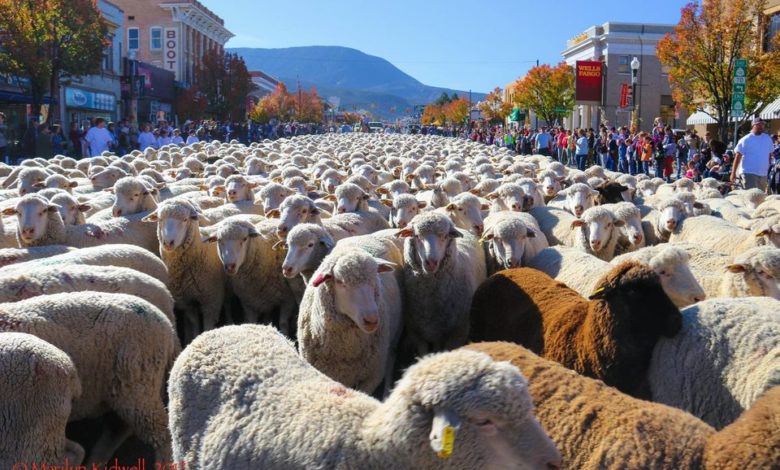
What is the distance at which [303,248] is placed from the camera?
238 inches

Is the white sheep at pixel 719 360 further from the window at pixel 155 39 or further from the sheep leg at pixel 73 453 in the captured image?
the window at pixel 155 39

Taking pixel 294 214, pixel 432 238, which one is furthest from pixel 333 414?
pixel 294 214

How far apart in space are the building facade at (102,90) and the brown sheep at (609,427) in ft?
122

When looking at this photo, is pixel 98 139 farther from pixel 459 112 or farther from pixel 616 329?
pixel 459 112

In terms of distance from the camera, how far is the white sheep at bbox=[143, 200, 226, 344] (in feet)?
22.3

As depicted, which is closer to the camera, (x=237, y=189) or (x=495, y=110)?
(x=237, y=189)

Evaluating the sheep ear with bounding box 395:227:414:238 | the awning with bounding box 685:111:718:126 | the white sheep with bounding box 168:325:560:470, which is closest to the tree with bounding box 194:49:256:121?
the awning with bounding box 685:111:718:126

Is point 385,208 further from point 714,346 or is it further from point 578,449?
point 578,449

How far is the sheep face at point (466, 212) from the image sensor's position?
8.09 m

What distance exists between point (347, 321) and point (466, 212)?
373 cm

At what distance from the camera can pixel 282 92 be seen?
10406cm

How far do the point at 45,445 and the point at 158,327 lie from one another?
94 centimetres

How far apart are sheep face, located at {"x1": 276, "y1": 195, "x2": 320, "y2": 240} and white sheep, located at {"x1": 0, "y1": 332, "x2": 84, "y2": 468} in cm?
367

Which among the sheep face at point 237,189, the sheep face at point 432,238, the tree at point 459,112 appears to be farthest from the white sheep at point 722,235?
the tree at point 459,112
